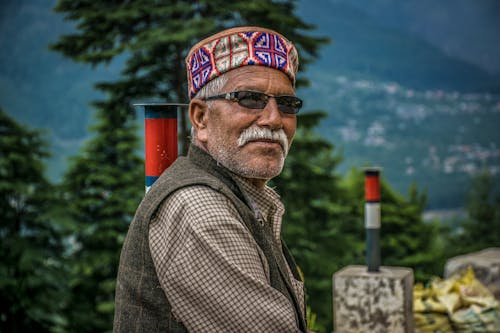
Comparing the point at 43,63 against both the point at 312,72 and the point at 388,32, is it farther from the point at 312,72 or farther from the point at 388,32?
the point at 388,32

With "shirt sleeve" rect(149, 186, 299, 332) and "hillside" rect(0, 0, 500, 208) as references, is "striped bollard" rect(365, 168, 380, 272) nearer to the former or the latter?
"shirt sleeve" rect(149, 186, 299, 332)

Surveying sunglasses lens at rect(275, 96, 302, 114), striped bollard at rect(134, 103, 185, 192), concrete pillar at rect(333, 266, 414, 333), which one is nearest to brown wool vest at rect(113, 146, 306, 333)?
sunglasses lens at rect(275, 96, 302, 114)

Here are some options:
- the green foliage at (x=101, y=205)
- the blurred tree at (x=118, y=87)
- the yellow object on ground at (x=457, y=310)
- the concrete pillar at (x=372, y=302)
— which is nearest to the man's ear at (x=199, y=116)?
the concrete pillar at (x=372, y=302)

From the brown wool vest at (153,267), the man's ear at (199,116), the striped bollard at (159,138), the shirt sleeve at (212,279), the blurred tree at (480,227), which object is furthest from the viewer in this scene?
the blurred tree at (480,227)

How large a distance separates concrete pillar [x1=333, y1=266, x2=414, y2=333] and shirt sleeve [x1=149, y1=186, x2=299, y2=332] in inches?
145

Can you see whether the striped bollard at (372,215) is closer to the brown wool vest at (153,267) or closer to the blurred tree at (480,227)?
the brown wool vest at (153,267)

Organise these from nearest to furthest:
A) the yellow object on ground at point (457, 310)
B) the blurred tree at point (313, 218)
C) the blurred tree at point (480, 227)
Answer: the yellow object on ground at point (457, 310) → the blurred tree at point (313, 218) → the blurred tree at point (480, 227)

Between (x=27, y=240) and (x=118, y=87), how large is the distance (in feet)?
7.73

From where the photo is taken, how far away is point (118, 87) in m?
8.79

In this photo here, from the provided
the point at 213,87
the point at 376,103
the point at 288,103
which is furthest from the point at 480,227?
the point at 213,87

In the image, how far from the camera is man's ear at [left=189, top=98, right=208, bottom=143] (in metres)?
1.99

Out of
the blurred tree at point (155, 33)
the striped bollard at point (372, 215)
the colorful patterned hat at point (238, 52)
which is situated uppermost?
the blurred tree at point (155, 33)

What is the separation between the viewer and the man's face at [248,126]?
189cm

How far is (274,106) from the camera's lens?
192 centimetres
